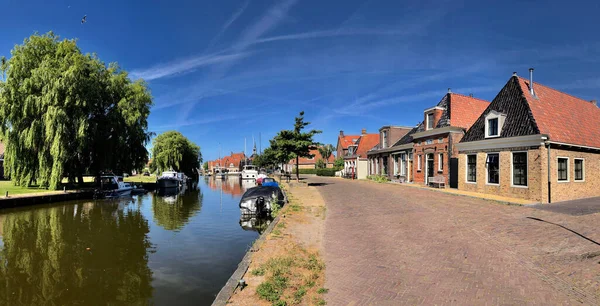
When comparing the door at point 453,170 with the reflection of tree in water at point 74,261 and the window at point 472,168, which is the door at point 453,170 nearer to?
the window at point 472,168

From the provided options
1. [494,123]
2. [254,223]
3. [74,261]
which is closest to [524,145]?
[494,123]

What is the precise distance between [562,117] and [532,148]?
438cm

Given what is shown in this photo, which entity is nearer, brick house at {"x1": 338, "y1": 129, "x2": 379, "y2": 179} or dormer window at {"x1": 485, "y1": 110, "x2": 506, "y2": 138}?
dormer window at {"x1": 485, "y1": 110, "x2": 506, "y2": 138}

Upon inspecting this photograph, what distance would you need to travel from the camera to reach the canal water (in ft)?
23.4

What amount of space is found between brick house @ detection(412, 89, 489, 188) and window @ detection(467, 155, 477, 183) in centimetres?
304

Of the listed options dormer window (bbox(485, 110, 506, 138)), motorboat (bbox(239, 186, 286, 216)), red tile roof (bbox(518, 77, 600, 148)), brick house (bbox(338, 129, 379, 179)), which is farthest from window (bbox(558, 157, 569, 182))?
brick house (bbox(338, 129, 379, 179))

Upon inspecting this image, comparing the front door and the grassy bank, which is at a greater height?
the front door

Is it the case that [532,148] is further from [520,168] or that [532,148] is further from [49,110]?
[49,110]

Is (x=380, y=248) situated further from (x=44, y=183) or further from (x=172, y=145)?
(x=172, y=145)

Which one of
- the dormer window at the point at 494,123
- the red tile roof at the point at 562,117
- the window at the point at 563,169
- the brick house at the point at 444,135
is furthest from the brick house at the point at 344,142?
the window at the point at 563,169

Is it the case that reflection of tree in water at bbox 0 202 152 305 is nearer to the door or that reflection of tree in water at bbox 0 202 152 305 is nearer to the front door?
the door

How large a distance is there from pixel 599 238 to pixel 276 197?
13458 mm

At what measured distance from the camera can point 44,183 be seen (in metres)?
24.0

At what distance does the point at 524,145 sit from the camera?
1620 centimetres
